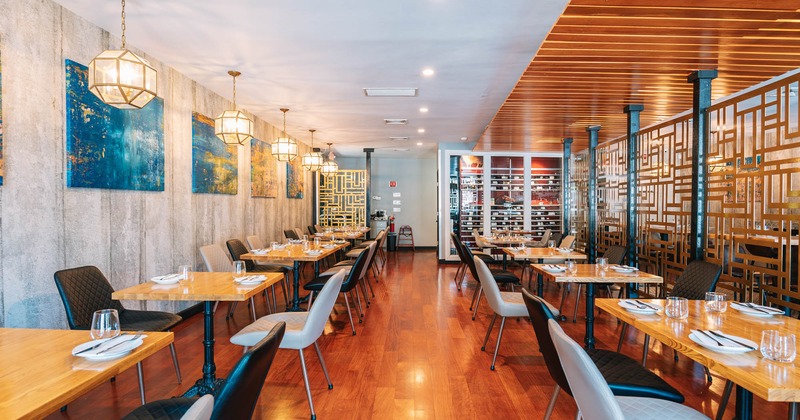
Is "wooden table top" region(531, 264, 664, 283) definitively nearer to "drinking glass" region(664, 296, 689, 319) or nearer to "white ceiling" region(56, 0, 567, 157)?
"drinking glass" region(664, 296, 689, 319)

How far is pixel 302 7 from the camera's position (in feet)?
10.4

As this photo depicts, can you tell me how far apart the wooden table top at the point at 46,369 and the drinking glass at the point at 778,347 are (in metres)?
2.47

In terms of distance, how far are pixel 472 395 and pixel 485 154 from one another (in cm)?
751

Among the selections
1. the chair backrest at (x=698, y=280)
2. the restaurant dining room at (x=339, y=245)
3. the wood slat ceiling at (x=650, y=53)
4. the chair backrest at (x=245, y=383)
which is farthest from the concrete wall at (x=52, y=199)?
the chair backrest at (x=698, y=280)

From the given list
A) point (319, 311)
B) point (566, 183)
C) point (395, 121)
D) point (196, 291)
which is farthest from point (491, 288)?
point (566, 183)

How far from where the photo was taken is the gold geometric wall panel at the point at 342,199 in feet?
35.0

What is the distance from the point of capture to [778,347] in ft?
5.09

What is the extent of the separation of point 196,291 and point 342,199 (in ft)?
27.0

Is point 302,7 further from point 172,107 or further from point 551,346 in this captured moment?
point 551,346

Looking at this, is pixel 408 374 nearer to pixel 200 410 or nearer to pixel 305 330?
pixel 305 330

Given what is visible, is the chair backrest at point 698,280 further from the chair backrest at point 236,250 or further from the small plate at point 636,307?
the chair backrest at point 236,250

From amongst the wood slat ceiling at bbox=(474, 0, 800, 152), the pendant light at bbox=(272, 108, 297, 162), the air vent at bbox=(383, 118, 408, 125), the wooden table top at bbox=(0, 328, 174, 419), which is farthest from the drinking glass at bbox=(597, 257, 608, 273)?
the pendant light at bbox=(272, 108, 297, 162)

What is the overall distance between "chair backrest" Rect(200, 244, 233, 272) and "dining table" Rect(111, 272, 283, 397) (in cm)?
133

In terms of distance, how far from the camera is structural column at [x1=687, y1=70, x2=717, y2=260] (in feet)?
12.6
